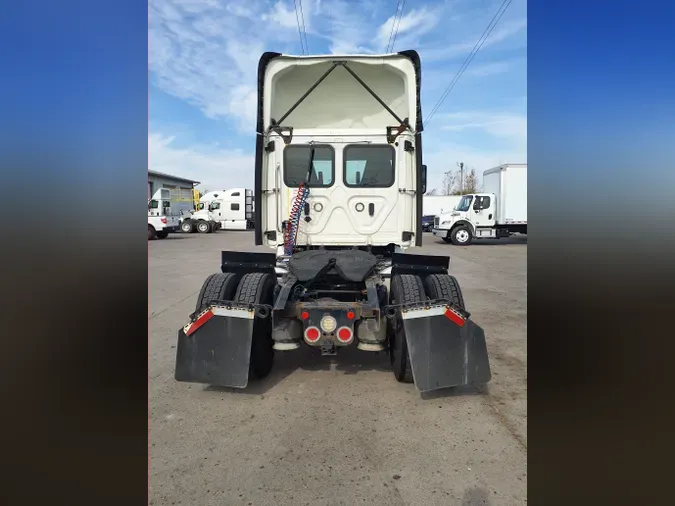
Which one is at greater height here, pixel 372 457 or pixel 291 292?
pixel 291 292

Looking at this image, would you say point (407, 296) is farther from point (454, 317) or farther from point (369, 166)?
point (369, 166)

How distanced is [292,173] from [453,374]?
3.12m

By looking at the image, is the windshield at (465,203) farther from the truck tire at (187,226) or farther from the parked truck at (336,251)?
the truck tire at (187,226)

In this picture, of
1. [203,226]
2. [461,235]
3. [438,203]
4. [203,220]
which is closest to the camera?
[461,235]

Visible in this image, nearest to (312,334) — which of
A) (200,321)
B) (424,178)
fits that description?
(200,321)

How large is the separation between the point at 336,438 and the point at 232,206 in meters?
26.5

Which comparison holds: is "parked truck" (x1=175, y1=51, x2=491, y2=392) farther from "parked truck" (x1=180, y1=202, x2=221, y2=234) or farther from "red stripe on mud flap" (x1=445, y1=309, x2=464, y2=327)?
"parked truck" (x1=180, y1=202, x2=221, y2=234)

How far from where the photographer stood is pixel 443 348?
3.24 m

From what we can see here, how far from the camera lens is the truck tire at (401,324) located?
3586 millimetres

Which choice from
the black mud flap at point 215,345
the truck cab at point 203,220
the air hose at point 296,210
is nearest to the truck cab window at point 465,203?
the truck cab at point 203,220
